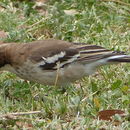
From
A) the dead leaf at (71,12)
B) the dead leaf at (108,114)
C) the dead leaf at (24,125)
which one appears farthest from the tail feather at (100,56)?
the dead leaf at (71,12)

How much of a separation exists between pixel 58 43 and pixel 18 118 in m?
1.71

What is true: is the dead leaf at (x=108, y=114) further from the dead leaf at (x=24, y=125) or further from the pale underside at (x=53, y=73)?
the pale underside at (x=53, y=73)

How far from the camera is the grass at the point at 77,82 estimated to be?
6438 mm

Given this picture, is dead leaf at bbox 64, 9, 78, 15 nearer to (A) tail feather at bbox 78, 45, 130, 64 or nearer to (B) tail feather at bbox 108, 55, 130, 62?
(A) tail feather at bbox 78, 45, 130, 64

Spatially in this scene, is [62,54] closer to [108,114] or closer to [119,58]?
[119,58]

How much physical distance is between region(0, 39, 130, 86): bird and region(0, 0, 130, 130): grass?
0.51 ft

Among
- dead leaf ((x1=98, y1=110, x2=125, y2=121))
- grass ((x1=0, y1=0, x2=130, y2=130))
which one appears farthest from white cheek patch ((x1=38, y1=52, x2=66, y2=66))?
dead leaf ((x1=98, y1=110, x2=125, y2=121))

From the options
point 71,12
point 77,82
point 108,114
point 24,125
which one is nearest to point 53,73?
point 77,82

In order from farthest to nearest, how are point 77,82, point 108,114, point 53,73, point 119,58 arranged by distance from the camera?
1. point 77,82
2. point 119,58
3. point 53,73
4. point 108,114

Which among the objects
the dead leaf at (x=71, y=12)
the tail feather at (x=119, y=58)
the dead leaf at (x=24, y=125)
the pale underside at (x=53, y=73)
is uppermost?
the dead leaf at (x=71, y=12)

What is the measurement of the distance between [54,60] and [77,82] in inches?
23.6

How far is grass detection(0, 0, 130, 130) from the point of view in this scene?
253 inches

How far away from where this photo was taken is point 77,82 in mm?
8023

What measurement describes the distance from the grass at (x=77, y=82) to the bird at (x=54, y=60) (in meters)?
0.15
